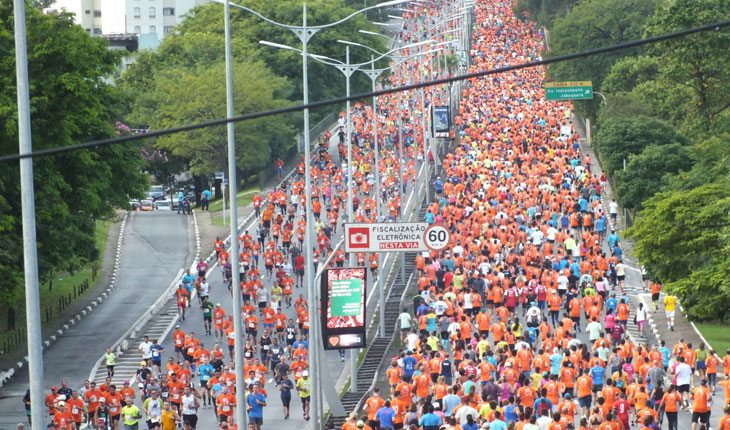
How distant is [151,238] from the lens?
225ft

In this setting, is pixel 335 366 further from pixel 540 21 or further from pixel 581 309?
pixel 540 21

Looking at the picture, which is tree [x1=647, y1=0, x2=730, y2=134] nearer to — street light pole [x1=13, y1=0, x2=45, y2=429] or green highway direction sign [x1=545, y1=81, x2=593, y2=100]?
green highway direction sign [x1=545, y1=81, x2=593, y2=100]

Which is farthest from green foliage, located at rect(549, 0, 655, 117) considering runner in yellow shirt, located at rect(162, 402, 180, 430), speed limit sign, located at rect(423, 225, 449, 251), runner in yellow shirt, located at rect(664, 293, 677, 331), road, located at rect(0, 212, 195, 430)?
runner in yellow shirt, located at rect(162, 402, 180, 430)

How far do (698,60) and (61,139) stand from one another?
29683mm

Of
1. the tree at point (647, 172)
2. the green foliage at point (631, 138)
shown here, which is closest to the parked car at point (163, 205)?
the green foliage at point (631, 138)

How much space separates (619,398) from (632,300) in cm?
1959

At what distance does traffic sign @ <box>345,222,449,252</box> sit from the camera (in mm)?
33156

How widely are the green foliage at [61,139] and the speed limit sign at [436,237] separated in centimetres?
1375

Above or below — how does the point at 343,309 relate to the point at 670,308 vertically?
above

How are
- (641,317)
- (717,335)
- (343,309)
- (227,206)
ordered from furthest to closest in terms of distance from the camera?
(227,206)
(717,335)
(641,317)
(343,309)

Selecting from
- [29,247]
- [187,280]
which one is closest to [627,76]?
[187,280]

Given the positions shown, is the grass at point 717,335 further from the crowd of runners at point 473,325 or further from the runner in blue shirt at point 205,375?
the runner in blue shirt at point 205,375

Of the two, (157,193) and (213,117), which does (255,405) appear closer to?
(213,117)

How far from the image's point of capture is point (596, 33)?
9675 cm
